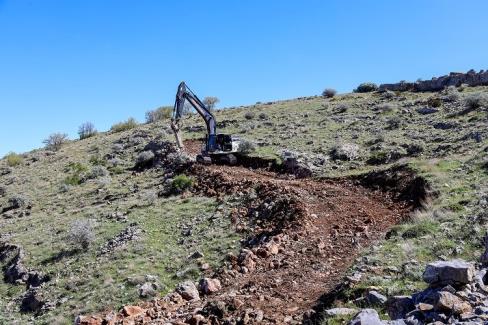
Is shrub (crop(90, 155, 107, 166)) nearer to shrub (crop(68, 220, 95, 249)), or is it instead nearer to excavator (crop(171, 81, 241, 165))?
excavator (crop(171, 81, 241, 165))

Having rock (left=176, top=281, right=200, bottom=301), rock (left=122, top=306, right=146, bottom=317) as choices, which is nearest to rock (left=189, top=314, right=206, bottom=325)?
rock (left=176, top=281, right=200, bottom=301)

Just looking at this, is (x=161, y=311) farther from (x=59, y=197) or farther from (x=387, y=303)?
(x=59, y=197)

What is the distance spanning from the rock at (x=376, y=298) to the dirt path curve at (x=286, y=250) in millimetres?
1166

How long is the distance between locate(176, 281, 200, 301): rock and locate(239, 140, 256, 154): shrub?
615 inches

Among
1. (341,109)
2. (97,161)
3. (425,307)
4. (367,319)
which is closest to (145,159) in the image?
(97,161)

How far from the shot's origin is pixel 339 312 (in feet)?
24.1

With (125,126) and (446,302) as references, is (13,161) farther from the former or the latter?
(446,302)

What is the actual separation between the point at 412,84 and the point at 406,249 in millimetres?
44028

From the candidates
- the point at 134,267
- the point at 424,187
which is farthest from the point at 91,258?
the point at 424,187

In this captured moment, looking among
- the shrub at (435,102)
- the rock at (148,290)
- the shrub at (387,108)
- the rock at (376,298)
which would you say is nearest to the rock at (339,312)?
the rock at (376,298)

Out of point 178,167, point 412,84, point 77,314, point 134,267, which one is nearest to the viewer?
point 77,314

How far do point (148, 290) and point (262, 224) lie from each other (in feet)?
15.4

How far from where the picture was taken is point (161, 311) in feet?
31.8

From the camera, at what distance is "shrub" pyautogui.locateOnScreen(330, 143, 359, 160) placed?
903 inches
